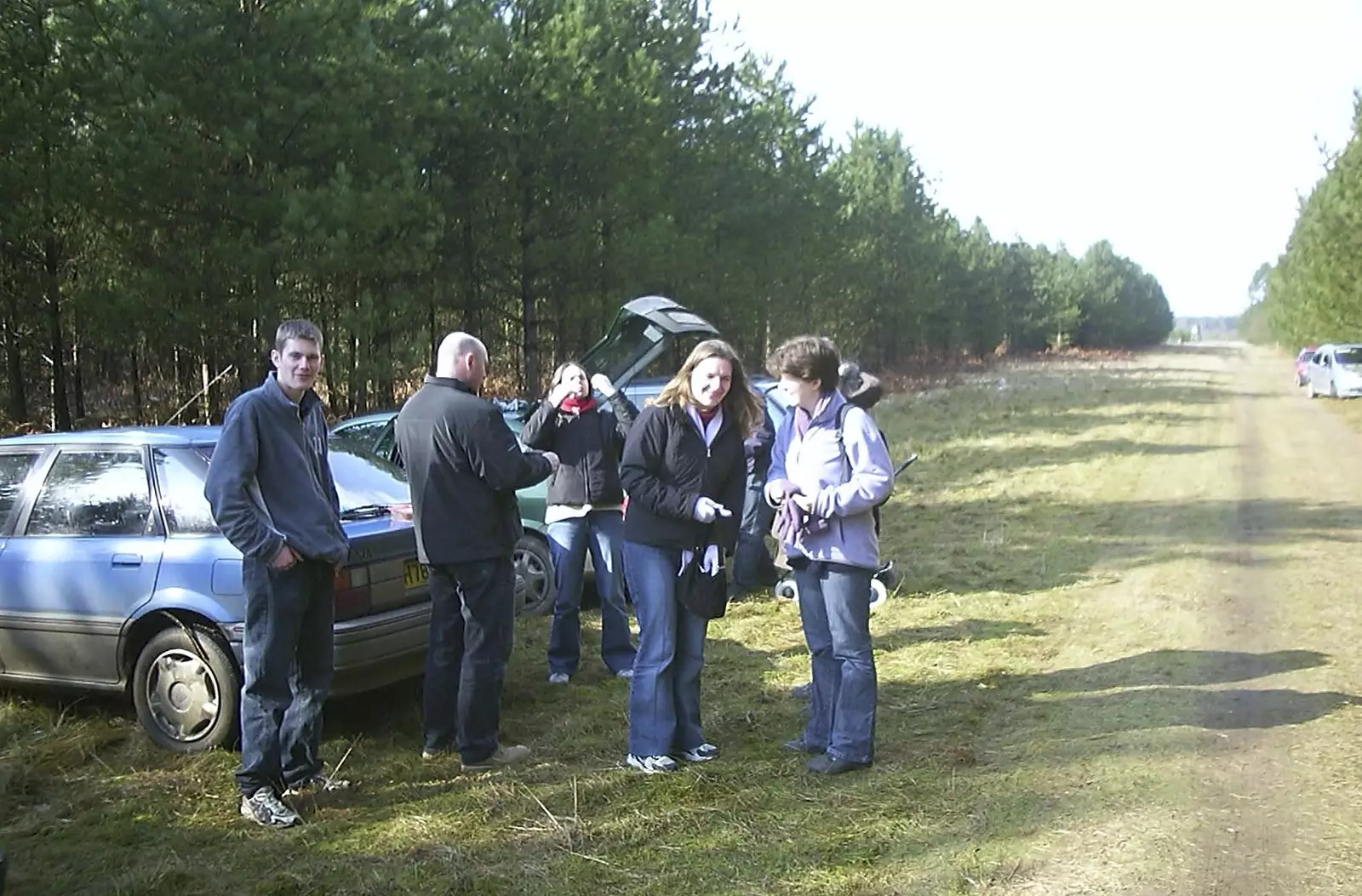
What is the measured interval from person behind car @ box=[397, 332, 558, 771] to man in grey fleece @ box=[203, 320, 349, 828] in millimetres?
447

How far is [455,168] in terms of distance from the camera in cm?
1761

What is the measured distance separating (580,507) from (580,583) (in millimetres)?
479

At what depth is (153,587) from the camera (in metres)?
5.20

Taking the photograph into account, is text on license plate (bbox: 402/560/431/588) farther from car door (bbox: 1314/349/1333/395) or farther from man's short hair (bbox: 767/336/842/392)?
car door (bbox: 1314/349/1333/395)

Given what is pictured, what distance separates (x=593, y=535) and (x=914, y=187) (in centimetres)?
3802

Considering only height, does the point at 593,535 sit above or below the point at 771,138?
below

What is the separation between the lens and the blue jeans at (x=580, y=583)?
259 inches

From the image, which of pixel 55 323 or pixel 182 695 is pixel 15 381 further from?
pixel 182 695

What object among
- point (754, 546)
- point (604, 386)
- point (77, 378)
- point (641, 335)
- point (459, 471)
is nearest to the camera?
point (459, 471)

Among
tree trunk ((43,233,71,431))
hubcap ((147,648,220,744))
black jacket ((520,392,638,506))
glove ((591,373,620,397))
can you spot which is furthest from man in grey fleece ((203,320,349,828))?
tree trunk ((43,233,71,431))

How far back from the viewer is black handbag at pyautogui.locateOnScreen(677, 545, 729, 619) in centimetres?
490

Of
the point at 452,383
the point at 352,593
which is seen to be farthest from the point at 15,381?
the point at 452,383

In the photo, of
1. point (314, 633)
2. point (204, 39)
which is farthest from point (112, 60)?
point (314, 633)

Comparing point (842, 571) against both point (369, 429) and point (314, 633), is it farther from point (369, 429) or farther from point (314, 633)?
point (369, 429)
